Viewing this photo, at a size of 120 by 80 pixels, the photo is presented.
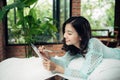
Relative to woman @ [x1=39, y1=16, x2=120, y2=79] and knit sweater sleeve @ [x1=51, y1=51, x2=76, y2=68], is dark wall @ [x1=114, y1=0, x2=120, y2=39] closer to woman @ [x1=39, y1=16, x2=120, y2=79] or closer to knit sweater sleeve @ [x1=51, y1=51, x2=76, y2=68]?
woman @ [x1=39, y1=16, x2=120, y2=79]

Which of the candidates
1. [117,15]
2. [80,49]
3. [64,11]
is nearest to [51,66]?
[80,49]

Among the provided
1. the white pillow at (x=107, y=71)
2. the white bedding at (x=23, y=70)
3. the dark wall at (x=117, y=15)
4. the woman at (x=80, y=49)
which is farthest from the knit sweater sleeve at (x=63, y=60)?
the dark wall at (x=117, y=15)

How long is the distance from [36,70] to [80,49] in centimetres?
37

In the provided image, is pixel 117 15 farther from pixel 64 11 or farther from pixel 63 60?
pixel 63 60

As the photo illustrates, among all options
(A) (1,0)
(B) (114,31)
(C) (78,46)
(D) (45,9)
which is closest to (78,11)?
(D) (45,9)

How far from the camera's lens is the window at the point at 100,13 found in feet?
16.6

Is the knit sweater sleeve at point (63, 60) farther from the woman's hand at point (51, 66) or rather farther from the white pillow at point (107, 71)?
the white pillow at point (107, 71)

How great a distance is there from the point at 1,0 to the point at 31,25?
1007mm

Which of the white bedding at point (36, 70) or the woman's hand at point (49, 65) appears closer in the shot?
the white bedding at point (36, 70)

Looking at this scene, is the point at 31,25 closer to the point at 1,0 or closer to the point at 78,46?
the point at 1,0

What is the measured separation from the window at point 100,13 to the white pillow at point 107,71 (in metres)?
3.66

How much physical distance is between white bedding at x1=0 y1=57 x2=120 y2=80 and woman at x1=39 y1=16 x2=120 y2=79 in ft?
0.17

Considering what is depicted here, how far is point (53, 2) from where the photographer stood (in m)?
4.46

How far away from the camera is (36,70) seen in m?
1.50
